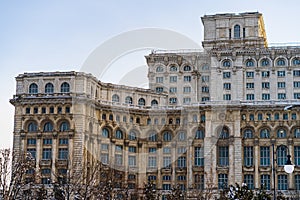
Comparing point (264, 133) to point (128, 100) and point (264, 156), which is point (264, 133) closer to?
point (264, 156)

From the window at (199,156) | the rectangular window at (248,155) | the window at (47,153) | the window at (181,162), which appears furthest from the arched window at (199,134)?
the window at (47,153)

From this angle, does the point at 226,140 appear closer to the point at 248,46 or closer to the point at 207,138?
the point at 207,138

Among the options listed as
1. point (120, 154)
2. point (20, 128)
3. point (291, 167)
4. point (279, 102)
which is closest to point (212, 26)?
point (279, 102)

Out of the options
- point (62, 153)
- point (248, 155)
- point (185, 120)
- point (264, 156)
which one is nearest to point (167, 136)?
point (185, 120)

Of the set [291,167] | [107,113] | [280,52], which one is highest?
[280,52]

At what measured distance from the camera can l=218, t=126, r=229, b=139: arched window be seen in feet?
463

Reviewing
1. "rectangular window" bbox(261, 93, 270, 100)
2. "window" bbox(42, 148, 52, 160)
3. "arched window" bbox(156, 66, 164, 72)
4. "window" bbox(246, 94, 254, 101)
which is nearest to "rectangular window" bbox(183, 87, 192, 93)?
"arched window" bbox(156, 66, 164, 72)

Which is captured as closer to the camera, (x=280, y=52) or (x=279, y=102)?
(x=279, y=102)

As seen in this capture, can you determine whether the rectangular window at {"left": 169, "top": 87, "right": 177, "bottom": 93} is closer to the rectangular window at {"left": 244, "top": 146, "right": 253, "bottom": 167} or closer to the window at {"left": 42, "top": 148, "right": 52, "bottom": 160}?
the rectangular window at {"left": 244, "top": 146, "right": 253, "bottom": 167}

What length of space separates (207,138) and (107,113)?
23872 mm

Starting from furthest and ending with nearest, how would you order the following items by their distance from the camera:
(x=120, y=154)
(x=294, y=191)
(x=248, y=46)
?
(x=248, y=46)
(x=120, y=154)
(x=294, y=191)

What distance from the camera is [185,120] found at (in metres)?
147

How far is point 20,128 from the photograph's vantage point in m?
138

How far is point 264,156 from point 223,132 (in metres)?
10.7
